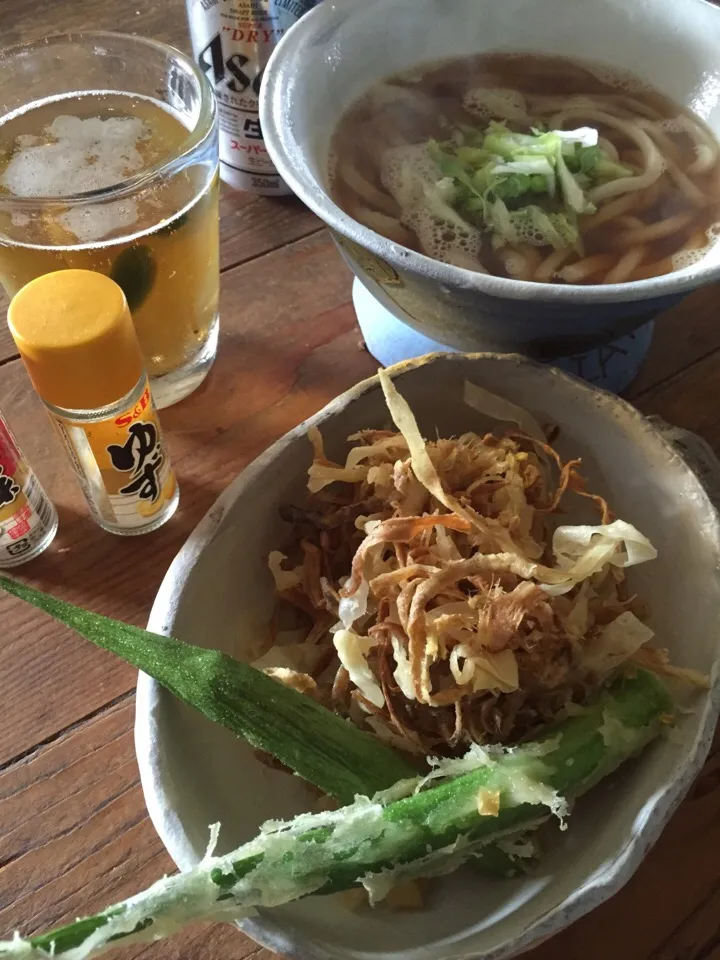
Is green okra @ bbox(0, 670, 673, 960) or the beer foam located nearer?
green okra @ bbox(0, 670, 673, 960)

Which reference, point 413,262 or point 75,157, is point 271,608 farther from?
point 75,157

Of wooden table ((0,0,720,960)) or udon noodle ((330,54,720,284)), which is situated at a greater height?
udon noodle ((330,54,720,284))

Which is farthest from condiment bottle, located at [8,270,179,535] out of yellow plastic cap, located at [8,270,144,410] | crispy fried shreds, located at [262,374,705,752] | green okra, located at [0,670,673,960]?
green okra, located at [0,670,673,960]

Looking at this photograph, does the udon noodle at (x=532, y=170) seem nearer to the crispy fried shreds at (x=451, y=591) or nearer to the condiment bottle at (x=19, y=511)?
the crispy fried shreds at (x=451, y=591)

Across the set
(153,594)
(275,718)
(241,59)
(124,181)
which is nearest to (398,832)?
(275,718)

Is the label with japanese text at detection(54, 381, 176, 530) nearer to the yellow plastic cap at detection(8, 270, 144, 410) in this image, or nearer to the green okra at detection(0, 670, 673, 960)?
the yellow plastic cap at detection(8, 270, 144, 410)

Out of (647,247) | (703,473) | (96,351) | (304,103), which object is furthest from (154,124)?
(703,473)
